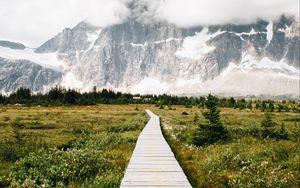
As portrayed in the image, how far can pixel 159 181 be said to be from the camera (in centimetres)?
1495

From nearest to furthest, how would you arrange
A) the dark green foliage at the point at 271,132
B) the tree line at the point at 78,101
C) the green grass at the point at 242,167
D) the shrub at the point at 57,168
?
1. the green grass at the point at 242,167
2. the shrub at the point at 57,168
3. the dark green foliage at the point at 271,132
4. the tree line at the point at 78,101

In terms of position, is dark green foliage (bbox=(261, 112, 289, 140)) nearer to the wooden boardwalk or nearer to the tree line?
the wooden boardwalk

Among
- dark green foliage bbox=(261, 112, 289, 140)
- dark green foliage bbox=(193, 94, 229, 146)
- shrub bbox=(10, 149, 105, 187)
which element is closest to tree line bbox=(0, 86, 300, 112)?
dark green foliage bbox=(261, 112, 289, 140)

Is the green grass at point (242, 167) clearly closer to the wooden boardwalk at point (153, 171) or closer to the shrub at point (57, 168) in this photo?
the wooden boardwalk at point (153, 171)

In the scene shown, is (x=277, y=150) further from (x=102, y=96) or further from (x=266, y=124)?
(x=102, y=96)

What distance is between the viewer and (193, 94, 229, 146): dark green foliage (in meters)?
29.3

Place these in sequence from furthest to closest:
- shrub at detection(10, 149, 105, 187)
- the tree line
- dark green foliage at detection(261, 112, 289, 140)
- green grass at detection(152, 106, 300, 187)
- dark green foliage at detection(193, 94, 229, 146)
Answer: the tree line → dark green foliage at detection(261, 112, 289, 140) → dark green foliage at detection(193, 94, 229, 146) → shrub at detection(10, 149, 105, 187) → green grass at detection(152, 106, 300, 187)

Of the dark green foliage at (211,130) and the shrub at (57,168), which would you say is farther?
the dark green foliage at (211,130)

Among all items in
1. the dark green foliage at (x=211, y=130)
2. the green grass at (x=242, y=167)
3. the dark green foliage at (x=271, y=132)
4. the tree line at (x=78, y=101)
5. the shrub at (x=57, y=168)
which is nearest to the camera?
the green grass at (x=242, y=167)

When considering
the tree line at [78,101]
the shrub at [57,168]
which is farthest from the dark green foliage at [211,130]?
the tree line at [78,101]

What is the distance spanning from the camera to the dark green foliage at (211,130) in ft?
96.3

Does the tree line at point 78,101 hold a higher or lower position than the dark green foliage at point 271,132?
higher

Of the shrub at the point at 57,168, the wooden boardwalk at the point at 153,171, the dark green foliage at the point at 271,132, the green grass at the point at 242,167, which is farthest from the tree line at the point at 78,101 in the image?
the shrub at the point at 57,168

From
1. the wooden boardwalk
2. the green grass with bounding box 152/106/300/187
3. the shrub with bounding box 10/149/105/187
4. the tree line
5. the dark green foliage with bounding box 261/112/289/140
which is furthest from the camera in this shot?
the tree line
